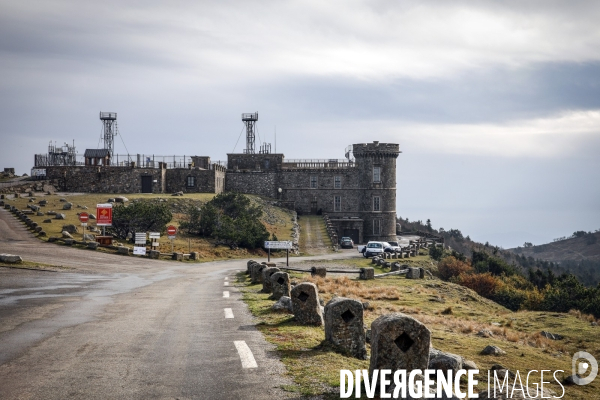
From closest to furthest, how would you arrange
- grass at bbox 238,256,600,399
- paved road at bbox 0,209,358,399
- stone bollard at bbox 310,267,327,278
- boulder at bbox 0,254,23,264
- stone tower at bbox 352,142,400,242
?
paved road at bbox 0,209,358,399 → grass at bbox 238,256,600,399 → boulder at bbox 0,254,23,264 → stone bollard at bbox 310,267,327,278 → stone tower at bbox 352,142,400,242

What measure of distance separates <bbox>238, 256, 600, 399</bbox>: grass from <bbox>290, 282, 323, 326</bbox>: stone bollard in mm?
357

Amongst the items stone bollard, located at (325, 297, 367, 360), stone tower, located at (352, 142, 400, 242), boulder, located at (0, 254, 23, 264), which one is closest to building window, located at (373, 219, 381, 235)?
stone tower, located at (352, 142, 400, 242)

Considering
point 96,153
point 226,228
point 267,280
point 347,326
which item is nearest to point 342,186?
point 226,228

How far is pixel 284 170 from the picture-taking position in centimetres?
9000

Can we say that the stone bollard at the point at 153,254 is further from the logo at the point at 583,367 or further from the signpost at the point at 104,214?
the logo at the point at 583,367

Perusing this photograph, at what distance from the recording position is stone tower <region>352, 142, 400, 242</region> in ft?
285

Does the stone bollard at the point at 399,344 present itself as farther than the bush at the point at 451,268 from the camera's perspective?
No

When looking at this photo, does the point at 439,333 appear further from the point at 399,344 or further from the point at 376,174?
the point at 376,174

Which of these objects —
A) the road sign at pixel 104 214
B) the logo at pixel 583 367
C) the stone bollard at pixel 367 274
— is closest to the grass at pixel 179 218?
the road sign at pixel 104 214

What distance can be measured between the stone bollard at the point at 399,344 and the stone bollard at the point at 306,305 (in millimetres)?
5635

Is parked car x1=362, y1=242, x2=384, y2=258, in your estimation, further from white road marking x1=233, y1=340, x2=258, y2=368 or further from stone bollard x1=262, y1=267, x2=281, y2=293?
white road marking x1=233, y1=340, x2=258, y2=368

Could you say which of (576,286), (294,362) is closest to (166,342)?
(294,362)

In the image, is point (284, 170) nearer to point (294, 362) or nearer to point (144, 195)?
point (144, 195)

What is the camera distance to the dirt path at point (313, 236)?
68125mm
